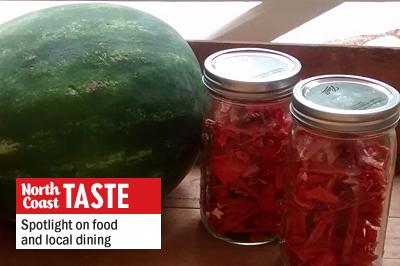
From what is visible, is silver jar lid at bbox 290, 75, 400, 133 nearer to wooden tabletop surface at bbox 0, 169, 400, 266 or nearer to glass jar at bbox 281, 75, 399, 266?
glass jar at bbox 281, 75, 399, 266

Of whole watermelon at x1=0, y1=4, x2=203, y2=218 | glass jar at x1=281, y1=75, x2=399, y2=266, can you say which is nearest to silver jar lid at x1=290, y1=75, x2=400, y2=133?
glass jar at x1=281, y1=75, x2=399, y2=266

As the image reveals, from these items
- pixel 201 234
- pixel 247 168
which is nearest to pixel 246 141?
pixel 247 168

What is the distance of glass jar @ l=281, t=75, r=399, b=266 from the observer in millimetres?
655

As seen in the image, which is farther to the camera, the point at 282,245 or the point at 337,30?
the point at 337,30

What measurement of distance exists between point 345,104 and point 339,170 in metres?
0.07

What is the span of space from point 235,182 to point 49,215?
0.70ft

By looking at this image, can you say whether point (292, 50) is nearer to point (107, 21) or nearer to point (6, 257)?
point (107, 21)

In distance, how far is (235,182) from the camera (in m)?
0.76

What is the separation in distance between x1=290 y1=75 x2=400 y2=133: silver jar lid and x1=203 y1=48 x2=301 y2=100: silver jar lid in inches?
1.2

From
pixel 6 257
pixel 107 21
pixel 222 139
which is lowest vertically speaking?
pixel 6 257

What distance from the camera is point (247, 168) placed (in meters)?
0.75

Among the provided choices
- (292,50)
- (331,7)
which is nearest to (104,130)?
(292,50)

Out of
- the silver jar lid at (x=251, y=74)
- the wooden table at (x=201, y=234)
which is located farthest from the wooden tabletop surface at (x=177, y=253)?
the silver jar lid at (x=251, y=74)

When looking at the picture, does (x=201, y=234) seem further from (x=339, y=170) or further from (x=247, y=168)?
(x=339, y=170)
